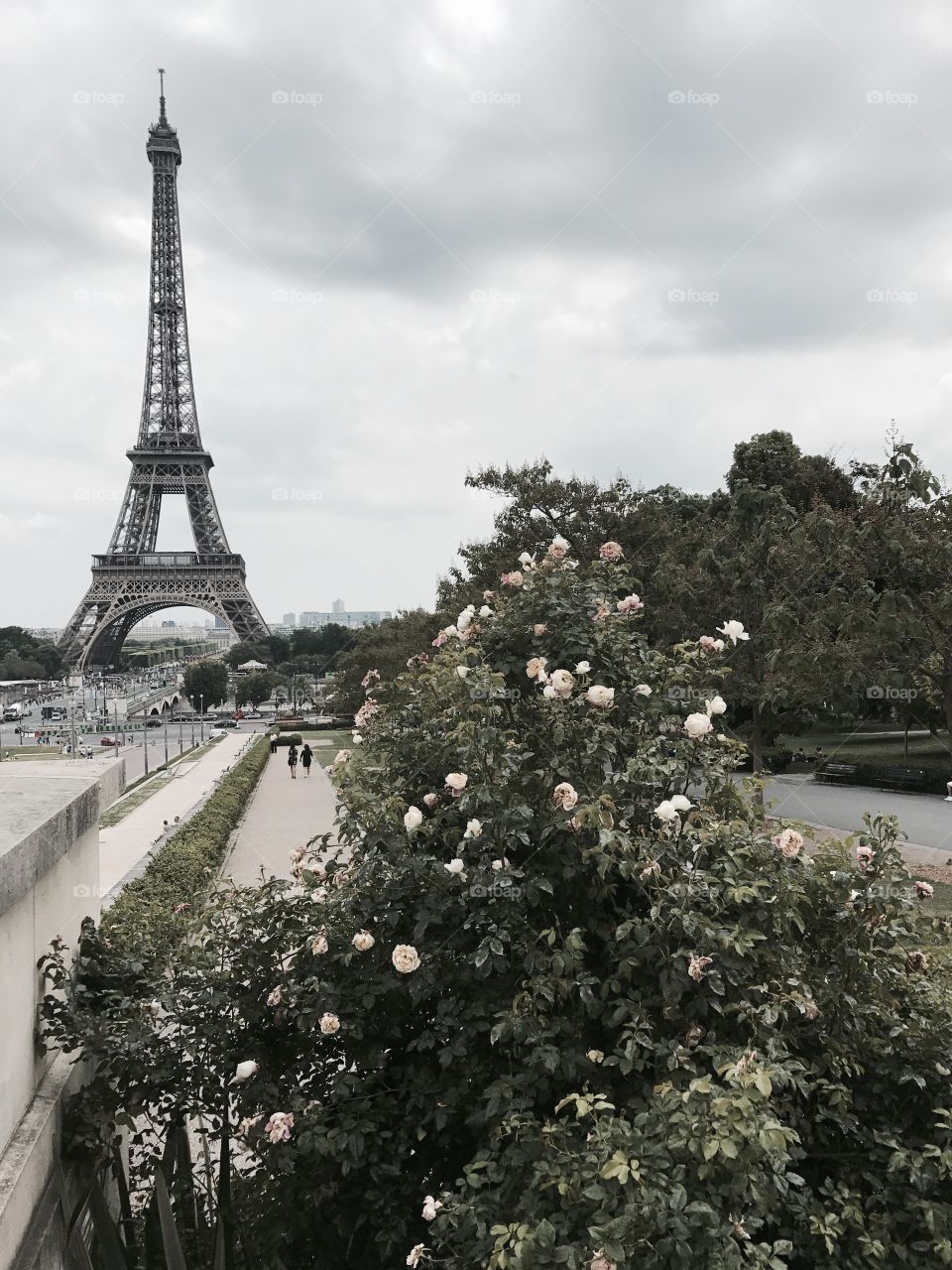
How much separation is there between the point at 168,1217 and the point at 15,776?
242cm

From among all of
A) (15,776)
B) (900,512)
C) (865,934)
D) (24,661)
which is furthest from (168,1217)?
(24,661)

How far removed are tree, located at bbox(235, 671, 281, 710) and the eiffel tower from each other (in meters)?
20.0

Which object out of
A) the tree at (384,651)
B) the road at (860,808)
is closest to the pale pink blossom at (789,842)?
the road at (860,808)

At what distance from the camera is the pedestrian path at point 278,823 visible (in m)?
16.7

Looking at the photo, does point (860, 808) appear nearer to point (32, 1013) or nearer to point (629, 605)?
point (629, 605)

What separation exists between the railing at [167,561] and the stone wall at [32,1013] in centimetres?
6691

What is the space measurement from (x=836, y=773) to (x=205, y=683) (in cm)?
7425

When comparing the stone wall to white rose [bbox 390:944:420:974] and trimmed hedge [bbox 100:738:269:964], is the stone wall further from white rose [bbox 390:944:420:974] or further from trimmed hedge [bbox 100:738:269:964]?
white rose [bbox 390:944:420:974]

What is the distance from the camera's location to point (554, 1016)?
3.42 metres

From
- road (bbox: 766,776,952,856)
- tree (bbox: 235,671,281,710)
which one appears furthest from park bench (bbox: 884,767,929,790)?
tree (bbox: 235,671,281,710)

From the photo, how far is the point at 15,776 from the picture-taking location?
5000mm
